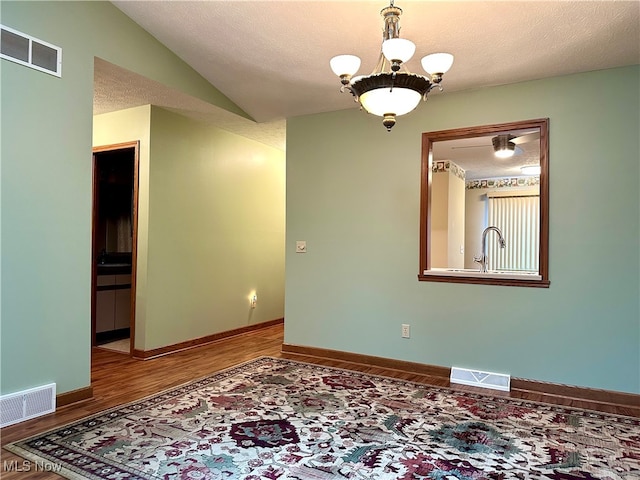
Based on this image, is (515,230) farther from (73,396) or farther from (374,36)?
(73,396)

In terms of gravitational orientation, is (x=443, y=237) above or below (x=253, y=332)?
above

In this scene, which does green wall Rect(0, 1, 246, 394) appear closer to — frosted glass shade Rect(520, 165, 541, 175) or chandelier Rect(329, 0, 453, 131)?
chandelier Rect(329, 0, 453, 131)

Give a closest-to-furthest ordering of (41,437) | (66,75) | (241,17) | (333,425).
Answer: (41,437) → (333,425) → (66,75) → (241,17)

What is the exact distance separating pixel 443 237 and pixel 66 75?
5037 mm

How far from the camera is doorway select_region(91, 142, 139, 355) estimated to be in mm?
4598

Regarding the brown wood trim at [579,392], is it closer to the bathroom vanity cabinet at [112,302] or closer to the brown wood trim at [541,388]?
the brown wood trim at [541,388]

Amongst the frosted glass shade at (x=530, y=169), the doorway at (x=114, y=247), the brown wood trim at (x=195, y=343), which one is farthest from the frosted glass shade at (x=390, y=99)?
the frosted glass shade at (x=530, y=169)

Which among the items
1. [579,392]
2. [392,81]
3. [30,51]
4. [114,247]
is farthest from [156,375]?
[579,392]

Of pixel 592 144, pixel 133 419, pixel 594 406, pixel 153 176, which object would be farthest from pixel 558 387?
pixel 153 176

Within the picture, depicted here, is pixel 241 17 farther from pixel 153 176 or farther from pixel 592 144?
pixel 592 144

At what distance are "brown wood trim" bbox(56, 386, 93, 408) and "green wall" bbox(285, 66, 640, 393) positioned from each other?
6.63 ft

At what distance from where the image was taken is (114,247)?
584 centimetres

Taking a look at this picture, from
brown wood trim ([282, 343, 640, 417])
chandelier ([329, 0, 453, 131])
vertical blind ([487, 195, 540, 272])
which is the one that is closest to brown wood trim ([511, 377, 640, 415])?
brown wood trim ([282, 343, 640, 417])

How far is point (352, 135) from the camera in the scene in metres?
4.34
